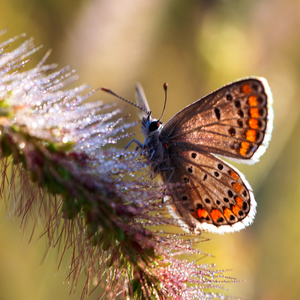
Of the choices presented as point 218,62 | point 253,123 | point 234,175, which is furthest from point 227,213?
point 218,62

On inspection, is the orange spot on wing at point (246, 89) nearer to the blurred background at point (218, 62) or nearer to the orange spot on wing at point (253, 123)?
the orange spot on wing at point (253, 123)

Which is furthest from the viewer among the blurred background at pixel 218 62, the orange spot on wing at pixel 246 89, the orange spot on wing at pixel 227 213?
the blurred background at pixel 218 62

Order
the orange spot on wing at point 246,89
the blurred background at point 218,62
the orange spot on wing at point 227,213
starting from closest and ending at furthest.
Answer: the orange spot on wing at point 246,89, the orange spot on wing at point 227,213, the blurred background at point 218,62

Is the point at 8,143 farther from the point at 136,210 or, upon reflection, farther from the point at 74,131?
the point at 136,210

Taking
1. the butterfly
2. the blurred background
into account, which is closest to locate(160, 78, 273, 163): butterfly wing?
the butterfly

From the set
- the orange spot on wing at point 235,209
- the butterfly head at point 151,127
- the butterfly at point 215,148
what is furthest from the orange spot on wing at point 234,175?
the butterfly head at point 151,127

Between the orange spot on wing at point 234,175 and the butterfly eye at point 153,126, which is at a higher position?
the butterfly eye at point 153,126

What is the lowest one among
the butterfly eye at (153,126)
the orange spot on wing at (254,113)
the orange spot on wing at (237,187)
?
the orange spot on wing at (237,187)
